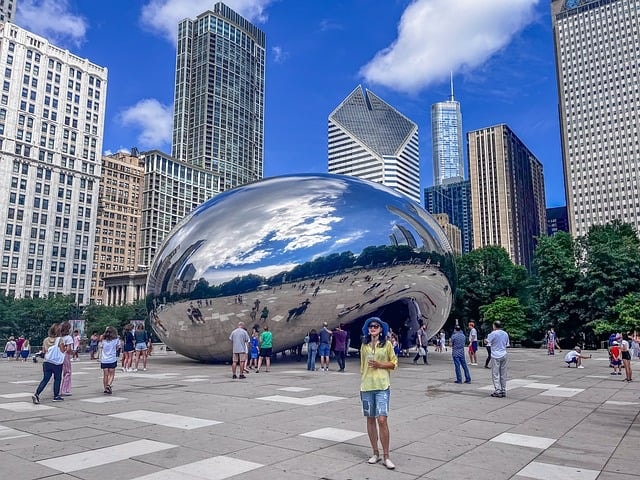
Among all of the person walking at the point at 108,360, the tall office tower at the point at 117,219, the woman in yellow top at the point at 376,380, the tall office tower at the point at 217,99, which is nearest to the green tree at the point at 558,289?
the person walking at the point at 108,360

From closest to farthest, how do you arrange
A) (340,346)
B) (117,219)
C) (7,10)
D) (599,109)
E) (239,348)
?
(239,348) → (340,346) → (117,219) → (599,109) → (7,10)

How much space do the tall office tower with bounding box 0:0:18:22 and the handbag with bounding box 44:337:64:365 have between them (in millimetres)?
174040

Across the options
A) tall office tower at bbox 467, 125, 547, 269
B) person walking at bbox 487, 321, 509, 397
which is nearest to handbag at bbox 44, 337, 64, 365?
person walking at bbox 487, 321, 509, 397

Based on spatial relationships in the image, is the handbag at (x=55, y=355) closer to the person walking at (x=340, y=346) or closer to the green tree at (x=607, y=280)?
the person walking at (x=340, y=346)

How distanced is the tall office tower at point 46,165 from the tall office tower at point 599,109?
12228cm

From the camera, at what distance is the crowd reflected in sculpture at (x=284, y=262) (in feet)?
52.3

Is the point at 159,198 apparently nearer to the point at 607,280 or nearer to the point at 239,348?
the point at 607,280

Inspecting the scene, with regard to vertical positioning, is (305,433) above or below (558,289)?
below

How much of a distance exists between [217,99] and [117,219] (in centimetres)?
6262

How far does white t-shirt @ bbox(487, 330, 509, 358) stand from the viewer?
1091 cm

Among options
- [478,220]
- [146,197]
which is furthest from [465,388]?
[478,220]

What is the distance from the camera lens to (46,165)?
102 meters

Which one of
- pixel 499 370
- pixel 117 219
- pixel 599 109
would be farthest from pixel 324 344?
pixel 599 109

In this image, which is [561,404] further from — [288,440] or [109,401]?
[109,401]
